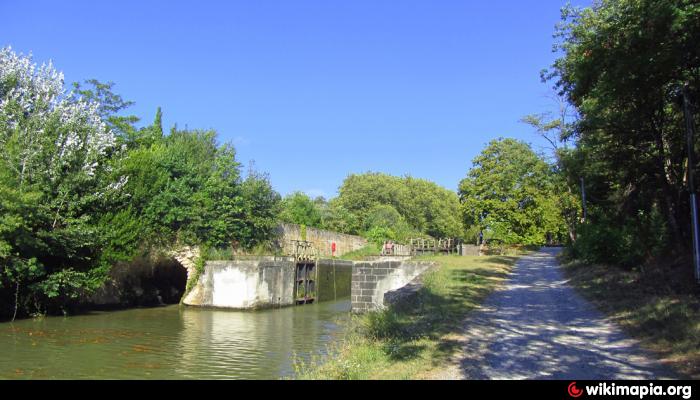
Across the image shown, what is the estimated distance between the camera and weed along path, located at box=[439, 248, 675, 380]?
6.10 m

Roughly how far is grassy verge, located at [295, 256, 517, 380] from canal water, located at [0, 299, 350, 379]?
7.51 feet

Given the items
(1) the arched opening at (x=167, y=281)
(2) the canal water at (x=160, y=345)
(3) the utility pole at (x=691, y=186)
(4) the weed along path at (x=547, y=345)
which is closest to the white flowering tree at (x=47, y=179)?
(2) the canal water at (x=160, y=345)

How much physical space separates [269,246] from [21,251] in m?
16.2

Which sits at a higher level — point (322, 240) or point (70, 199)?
point (70, 199)

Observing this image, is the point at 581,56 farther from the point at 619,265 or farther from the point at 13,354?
the point at 13,354

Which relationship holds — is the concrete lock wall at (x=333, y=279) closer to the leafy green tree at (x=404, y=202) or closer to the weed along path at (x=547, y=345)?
the weed along path at (x=547, y=345)

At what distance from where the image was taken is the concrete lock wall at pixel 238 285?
24594mm

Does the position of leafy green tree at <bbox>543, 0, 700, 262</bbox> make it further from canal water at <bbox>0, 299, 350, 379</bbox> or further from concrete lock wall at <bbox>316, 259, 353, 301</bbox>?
concrete lock wall at <bbox>316, 259, 353, 301</bbox>

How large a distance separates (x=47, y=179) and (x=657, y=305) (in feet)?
62.3

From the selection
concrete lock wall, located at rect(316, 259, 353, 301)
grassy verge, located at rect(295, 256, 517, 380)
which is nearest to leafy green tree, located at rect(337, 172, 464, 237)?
concrete lock wall, located at rect(316, 259, 353, 301)

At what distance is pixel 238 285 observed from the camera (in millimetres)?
24734

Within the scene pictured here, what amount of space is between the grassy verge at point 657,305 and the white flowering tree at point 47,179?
16.1 metres
